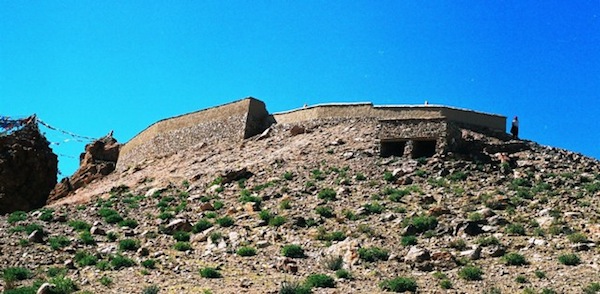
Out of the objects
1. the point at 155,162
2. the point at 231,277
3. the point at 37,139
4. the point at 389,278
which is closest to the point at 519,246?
the point at 389,278

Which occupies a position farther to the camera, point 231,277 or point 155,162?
point 155,162

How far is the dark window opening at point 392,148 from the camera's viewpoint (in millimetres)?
25875

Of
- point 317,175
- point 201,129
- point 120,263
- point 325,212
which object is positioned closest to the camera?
point 120,263

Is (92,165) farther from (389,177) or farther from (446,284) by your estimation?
(446,284)

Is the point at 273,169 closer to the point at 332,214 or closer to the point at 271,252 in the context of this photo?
the point at 332,214

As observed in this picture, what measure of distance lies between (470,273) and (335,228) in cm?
497


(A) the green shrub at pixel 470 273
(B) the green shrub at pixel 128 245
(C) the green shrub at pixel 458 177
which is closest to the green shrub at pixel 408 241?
(A) the green shrub at pixel 470 273

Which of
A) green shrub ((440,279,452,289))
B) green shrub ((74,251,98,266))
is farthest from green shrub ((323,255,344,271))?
green shrub ((74,251,98,266))

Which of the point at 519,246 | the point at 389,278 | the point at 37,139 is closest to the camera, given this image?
the point at 389,278

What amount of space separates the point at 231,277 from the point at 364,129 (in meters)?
16.2

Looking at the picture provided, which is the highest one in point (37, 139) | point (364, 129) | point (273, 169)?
point (37, 139)

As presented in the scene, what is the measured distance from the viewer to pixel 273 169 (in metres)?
25.5

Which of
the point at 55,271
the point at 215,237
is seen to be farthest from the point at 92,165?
the point at 55,271

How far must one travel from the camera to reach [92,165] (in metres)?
38.9
